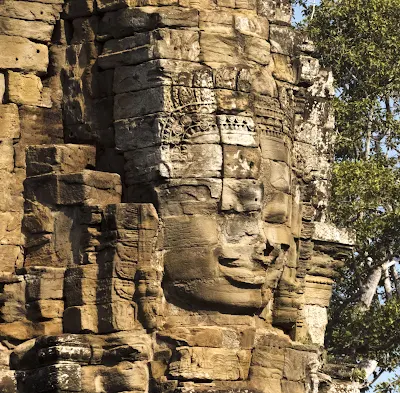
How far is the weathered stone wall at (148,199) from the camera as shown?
2333 cm

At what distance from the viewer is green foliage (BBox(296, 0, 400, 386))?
1401 inches

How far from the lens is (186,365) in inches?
910

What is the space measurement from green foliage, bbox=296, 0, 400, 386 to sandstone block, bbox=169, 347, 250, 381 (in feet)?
39.9

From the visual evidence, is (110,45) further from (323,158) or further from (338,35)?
(338,35)

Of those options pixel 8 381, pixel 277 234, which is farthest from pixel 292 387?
pixel 8 381

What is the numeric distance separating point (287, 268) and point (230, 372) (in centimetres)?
198

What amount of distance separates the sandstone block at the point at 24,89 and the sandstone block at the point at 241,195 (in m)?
2.55

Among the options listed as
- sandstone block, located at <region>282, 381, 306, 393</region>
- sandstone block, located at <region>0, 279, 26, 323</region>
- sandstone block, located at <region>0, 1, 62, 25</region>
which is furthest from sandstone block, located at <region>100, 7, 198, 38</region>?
sandstone block, located at <region>282, 381, 306, 393</region>

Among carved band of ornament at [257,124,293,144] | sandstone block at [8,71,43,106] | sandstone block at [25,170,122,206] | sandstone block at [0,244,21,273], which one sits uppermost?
sandstone block at [8,71,43,106]

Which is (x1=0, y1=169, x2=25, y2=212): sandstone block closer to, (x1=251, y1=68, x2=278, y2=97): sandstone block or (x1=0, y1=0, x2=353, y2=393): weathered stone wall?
(x1=0, y1=0, x2=353, y2=393): weathered stone wall

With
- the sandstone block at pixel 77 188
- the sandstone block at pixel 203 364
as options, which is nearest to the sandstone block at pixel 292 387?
the sandstone block at pixel 203 364

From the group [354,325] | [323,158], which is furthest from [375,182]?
[323,158]

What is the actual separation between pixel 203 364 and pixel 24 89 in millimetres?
3870

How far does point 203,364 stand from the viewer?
23141mm
